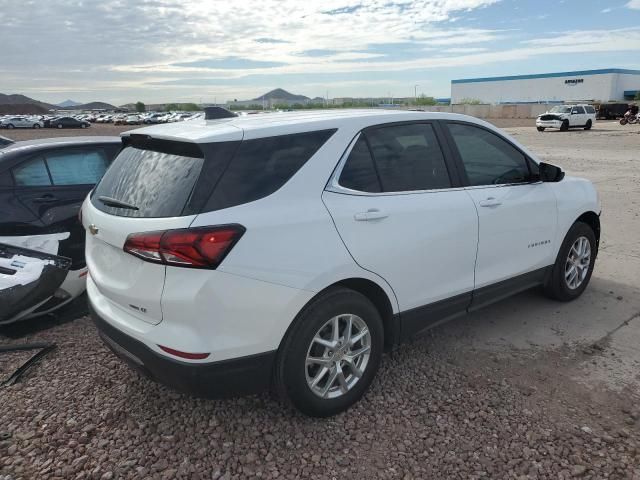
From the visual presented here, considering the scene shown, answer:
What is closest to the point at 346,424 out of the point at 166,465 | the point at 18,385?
the point at 166,465

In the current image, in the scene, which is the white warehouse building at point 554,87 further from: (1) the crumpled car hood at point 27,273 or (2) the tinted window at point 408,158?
(1) the crumpled car hood at point 27,273

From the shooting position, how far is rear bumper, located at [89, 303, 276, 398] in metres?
2.52

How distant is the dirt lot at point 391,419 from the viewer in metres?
2.64

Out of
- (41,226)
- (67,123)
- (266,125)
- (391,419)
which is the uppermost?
(266,125)

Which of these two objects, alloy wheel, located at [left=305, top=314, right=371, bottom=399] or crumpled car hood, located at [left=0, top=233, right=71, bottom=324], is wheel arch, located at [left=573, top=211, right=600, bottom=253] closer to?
alloy wheel, located at [left=305, top=314, right=371, bottom=399]

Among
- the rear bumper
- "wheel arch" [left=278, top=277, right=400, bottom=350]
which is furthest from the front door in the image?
"wheel arch" [left=278, top=277, right=400, bottom=350]

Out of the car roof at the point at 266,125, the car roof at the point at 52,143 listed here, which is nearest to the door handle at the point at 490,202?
the car roof at the point at 266,125

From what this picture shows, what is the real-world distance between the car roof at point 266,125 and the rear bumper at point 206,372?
1103 millimetres

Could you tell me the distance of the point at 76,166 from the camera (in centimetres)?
484

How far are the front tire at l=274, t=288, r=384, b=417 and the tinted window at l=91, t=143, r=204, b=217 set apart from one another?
0.88 metres

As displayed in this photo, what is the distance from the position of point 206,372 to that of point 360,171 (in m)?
1.41

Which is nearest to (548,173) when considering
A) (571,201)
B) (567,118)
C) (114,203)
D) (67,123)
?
(571,201)

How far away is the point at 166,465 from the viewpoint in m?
2.66

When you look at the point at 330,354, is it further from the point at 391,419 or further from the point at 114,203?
the point at 114,203
